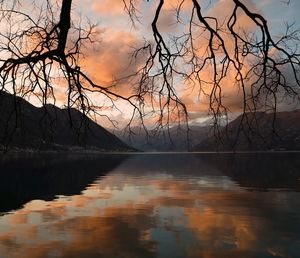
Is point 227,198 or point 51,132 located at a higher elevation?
point 51,132

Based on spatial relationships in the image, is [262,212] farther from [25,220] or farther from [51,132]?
[51,132]

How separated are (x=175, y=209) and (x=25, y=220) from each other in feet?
47.4

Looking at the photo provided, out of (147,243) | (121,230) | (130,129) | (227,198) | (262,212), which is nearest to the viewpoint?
(130,129)

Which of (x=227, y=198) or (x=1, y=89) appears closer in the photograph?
(x=1, y=89)

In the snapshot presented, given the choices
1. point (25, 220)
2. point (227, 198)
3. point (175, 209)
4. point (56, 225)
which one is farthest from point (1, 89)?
point (227, 198)

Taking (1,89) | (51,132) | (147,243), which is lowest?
(147,243)

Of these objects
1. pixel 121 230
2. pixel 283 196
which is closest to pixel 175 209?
pixel 121 230

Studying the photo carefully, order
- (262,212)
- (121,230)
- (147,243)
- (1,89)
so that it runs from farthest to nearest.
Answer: (262,212) < (121,230) < (147,243) < (1,89)

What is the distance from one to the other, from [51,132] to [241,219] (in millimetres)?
31960

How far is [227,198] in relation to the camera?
51438 mm

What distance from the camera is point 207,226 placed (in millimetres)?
32875

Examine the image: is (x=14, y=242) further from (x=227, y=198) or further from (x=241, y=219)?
(x=227, y=198)

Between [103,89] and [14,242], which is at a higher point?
[103,89]

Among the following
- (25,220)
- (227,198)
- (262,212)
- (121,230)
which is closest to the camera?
(121,230)
